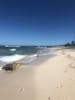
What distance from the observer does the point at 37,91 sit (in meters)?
6.40

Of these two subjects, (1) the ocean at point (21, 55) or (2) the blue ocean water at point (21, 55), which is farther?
(2) the blue ocean water at point (21, 55)

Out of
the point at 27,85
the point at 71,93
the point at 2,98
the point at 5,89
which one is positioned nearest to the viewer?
the point at 2,98

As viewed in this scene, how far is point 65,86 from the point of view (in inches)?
276

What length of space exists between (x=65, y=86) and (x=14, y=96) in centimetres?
258

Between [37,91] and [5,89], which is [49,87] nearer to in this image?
[37,91]

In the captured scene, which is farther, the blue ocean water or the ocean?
the blue ocean water

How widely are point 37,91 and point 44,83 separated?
4.09 feet

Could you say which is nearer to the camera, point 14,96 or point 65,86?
point 14,96

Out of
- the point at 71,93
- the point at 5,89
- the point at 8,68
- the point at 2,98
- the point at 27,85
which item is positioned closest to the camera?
the point at 2,98

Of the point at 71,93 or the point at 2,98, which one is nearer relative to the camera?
the point at 2,98

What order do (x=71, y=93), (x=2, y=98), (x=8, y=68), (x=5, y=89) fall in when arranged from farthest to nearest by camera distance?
(x=8, y=68)
(x=5, y=89)
(x=71, y=93)
(x=2, y=98)

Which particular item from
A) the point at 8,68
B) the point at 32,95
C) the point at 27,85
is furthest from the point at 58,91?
the point at 8,68

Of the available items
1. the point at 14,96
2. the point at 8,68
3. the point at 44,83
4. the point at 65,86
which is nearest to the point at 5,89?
the point at 14,96

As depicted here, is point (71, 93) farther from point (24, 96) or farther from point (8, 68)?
point (8, 68)
